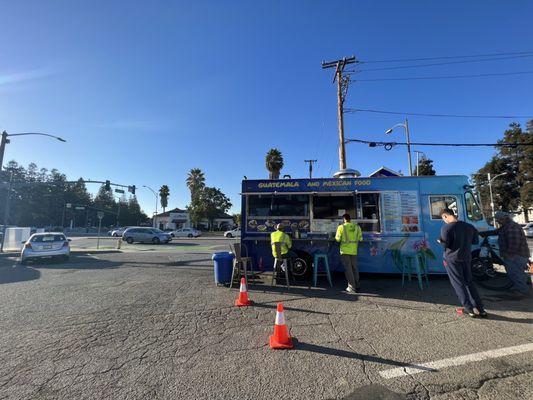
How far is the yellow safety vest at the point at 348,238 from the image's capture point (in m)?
7.10

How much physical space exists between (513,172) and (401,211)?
55.9 metres

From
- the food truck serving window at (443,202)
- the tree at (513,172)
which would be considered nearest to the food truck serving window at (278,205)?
the food truck serving window at (443,202)

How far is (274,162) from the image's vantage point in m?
40.5

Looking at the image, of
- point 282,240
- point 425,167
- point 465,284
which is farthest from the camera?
point 425,167

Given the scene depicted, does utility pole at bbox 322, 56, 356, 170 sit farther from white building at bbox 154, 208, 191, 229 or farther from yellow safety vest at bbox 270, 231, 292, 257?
white building at bbox 154, 208, 191, 229

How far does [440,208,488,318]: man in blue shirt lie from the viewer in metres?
5.19

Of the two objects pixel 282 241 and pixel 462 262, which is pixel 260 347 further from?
pixel 462 262

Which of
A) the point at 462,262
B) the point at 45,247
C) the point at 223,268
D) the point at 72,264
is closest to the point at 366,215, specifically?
the point at 462,262

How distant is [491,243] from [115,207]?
367 feet

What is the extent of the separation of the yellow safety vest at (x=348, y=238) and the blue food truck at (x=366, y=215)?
33.6 inches

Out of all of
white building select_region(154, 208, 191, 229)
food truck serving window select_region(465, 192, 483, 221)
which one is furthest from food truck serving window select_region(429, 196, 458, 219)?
white building select_region(154, 208, 191, 229)

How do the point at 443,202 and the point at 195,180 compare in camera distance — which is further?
the point at 195,180

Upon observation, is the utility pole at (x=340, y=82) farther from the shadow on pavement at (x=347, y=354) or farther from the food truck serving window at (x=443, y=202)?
the shadow on pavement at (x=347, y=354)

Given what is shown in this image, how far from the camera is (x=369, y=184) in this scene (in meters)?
8.30
